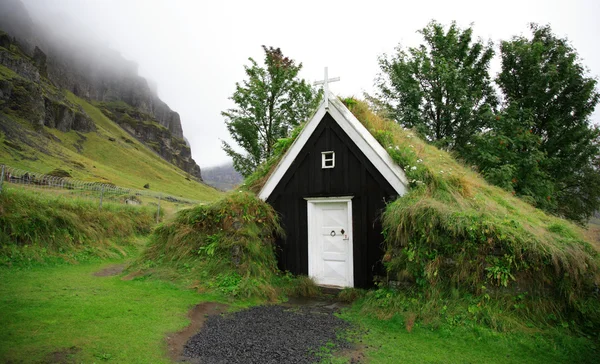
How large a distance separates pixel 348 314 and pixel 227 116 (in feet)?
56.3

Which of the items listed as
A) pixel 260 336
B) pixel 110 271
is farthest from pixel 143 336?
pixel 110 271

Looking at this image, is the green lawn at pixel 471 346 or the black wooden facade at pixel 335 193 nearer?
the green lawn at pixel 471 346

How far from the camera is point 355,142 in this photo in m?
9.35

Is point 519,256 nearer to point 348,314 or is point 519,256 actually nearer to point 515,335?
point 515,335

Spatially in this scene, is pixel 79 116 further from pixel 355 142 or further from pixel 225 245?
pixel 355 142

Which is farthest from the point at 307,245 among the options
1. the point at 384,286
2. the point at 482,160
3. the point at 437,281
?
the point at 482,160

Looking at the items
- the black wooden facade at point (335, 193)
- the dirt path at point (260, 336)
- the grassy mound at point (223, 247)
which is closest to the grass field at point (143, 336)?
the dirt path at point (260, 336)

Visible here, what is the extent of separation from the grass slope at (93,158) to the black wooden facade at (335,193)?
53762mm

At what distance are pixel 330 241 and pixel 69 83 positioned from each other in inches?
6179

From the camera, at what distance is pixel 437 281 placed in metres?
6.77

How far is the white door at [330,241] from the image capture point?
9180 mm

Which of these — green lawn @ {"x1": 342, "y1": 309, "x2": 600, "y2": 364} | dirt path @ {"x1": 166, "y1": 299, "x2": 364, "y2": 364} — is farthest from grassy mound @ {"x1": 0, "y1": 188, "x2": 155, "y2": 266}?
green lawn @ {"x1": 342, "y1": 309, "x2": 600, "y2": 364}

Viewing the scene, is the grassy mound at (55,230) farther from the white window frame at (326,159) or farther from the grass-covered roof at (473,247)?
the grass-covered roof at (473,247)

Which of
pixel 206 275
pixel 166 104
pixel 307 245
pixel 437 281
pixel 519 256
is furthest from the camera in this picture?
pixel 166 104
